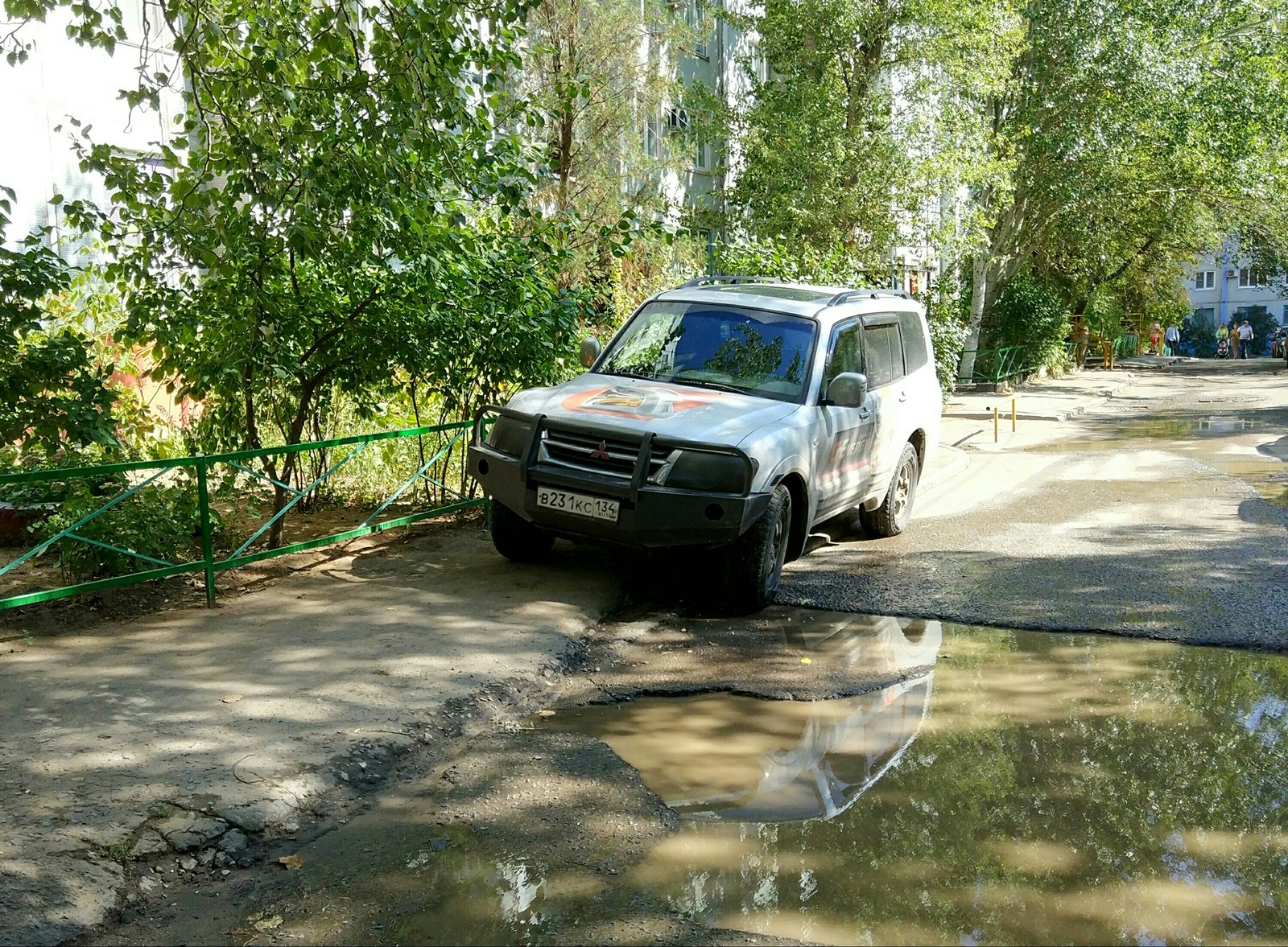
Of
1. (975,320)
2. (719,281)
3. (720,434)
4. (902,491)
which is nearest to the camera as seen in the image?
(720,434)

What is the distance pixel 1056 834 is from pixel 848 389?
432 cm

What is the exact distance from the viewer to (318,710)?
5.53 m

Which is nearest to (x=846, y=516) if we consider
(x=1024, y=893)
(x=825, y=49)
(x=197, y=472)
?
(x=197, y=472)

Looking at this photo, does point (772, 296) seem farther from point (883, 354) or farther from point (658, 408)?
point (658, 408)

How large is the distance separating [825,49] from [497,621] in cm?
1673

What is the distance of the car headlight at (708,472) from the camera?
7234 millimetres

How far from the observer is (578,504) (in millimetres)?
7484

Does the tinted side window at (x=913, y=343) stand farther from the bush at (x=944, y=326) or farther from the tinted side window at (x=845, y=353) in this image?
the bush at (x=944, y=326)

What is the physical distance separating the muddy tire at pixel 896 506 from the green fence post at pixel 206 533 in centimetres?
540

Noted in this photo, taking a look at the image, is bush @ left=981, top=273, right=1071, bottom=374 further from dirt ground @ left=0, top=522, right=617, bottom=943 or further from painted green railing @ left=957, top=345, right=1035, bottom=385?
dirt ground @ left=0, top=522, right=617, bottom=943

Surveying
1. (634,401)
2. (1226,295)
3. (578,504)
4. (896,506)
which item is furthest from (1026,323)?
(1226,295)

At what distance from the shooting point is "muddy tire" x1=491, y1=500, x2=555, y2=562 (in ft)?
27.3

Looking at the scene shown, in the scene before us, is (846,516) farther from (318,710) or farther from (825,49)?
(825,49)

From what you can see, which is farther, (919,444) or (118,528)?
(919,444)
